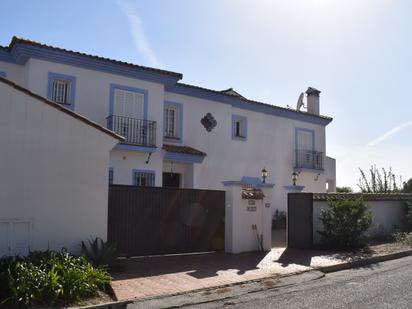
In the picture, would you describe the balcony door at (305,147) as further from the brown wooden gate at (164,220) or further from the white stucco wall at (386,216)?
the brown wooden gate at (164,220)

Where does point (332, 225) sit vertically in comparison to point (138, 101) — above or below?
below

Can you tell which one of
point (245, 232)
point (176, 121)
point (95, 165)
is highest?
point (176, 121)

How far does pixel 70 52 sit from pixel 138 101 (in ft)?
10.2

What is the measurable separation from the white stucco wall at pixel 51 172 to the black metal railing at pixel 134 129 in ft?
21.4

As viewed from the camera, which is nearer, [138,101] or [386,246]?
[386,246]

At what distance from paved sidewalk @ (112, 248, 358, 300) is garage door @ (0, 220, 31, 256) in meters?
1.81

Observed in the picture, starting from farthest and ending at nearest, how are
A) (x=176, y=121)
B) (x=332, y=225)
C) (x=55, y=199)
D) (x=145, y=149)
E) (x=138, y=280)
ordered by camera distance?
(x=176, y=121) → (x=145, y=149) → (x=332, y=225) → (x=55, y=199) → (x=138, y=280)

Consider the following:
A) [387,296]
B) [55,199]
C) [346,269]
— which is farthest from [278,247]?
[55,199]

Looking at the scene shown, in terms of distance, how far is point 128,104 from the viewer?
16172 mm

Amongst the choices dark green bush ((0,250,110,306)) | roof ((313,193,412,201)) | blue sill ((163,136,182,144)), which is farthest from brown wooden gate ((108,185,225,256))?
blue sill ((163,136,182,144))

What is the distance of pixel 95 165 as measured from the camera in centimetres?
906

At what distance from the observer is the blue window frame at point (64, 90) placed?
48.2ft

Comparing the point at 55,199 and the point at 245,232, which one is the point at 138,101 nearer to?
the point at 245,232

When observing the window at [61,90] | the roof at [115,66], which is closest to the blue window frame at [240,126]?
the roof at [115,66]
